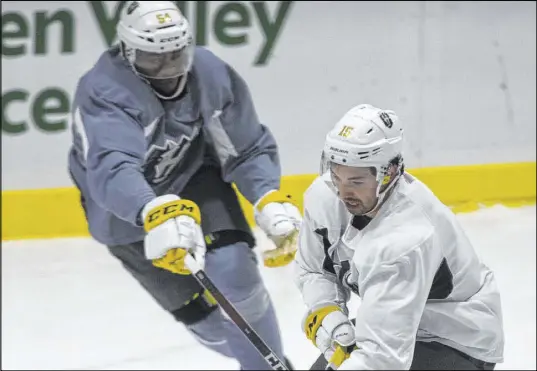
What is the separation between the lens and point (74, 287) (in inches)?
135

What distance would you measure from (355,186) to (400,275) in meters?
0.15

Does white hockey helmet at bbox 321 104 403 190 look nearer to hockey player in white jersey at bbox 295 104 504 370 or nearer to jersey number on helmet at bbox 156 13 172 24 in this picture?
hockey player in white jersey at bbox 295 104 504 370

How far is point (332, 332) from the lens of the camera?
1778mm

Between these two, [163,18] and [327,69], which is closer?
[163,18]

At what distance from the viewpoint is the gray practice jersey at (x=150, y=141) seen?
229cm

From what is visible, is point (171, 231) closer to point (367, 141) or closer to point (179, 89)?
point (179, 89)

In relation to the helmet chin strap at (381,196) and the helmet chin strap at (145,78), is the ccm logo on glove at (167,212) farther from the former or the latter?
the helmet chin strap at (381,196)

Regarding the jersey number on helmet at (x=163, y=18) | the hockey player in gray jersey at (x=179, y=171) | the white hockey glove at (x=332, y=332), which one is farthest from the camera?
the jersey number on helmet at (x=163, y=18)

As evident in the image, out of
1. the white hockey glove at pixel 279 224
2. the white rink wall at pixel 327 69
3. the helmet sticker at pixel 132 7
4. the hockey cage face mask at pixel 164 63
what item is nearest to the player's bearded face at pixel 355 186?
the white hockey glove at pixel 279 224

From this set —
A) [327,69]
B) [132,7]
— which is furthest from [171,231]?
[327,69]

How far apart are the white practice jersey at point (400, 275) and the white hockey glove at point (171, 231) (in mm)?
350

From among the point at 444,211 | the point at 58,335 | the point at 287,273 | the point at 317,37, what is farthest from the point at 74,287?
the point at 444,211

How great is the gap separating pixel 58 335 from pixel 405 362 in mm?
1792

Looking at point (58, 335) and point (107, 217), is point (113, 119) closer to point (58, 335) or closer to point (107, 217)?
point (107, 217)
